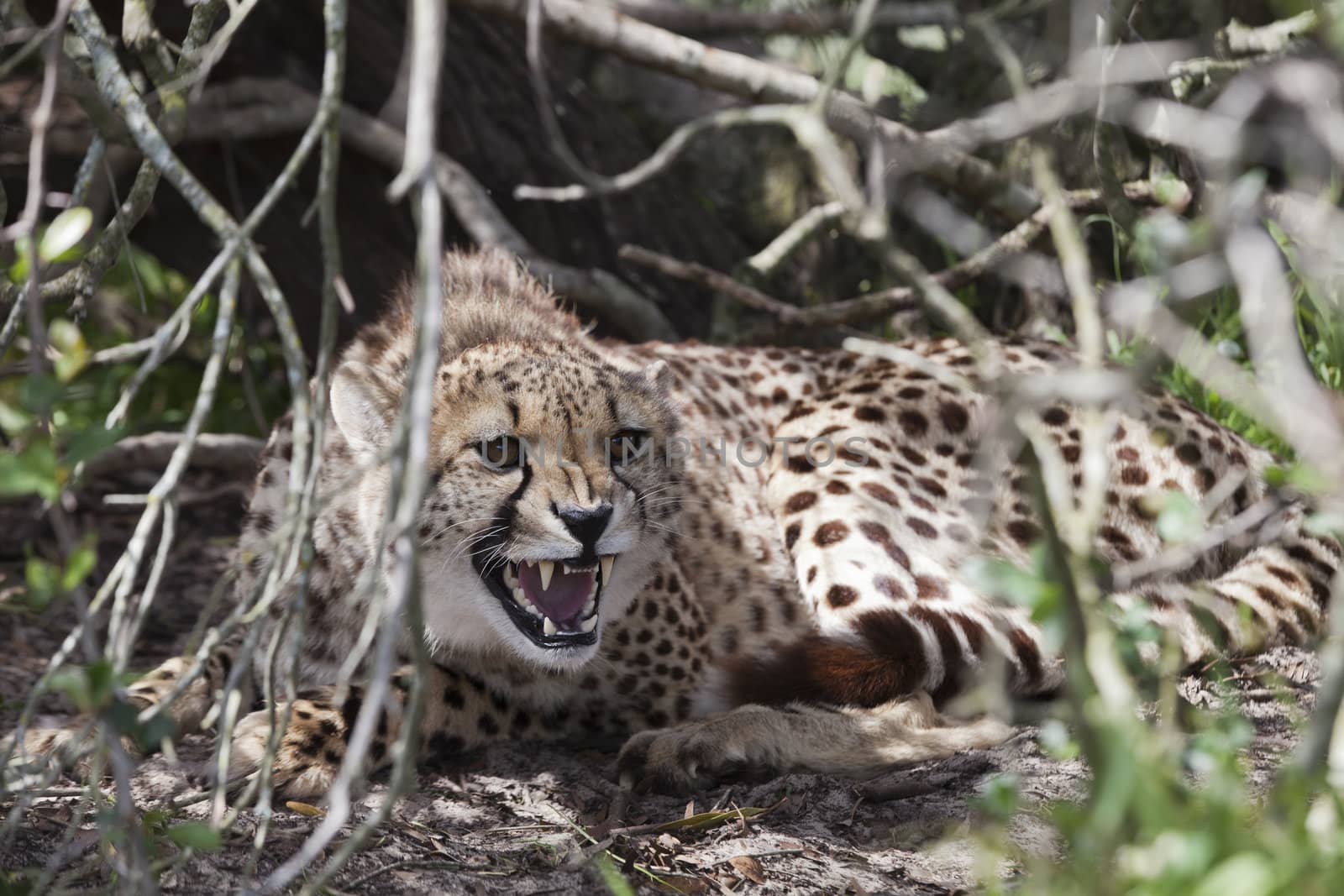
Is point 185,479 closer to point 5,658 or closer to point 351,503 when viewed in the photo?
point 5,658

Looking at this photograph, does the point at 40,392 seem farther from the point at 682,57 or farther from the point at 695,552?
the point at 682,57

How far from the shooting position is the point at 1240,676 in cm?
313

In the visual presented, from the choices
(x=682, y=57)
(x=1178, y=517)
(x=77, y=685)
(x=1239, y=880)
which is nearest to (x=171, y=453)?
(x=682, y=57)

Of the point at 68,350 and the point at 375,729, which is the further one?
the point at 375,729

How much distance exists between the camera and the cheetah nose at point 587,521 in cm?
271

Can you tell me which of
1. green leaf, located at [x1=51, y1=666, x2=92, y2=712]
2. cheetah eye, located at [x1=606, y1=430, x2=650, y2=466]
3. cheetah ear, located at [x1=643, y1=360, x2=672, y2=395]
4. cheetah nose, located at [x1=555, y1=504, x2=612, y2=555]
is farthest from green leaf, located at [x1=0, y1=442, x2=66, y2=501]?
cheetah ear, located at [x1=643, y1=360, x2=672, y2=395]

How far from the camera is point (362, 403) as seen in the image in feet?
9.62

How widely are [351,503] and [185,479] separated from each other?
2500 mm

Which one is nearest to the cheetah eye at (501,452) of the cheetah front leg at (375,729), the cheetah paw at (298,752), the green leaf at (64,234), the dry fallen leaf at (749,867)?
the cheetah front leg at (375,729)

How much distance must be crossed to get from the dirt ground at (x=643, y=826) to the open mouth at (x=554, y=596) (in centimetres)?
35

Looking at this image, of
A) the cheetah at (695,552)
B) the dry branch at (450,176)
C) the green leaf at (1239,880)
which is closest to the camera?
the green leaf at (1239,880)

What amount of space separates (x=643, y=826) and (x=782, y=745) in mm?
456

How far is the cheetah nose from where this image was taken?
2.71m

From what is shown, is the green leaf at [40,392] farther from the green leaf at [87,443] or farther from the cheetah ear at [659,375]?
the cheetah ear at [659,375]
